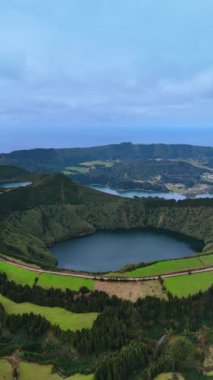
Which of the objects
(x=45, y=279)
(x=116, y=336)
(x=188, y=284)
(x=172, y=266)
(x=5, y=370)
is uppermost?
(x=172, y=266)

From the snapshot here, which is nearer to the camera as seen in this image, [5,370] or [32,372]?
[5,370]

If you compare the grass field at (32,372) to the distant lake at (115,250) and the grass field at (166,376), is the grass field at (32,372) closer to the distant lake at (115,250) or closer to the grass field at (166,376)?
the grass field at (166,376)

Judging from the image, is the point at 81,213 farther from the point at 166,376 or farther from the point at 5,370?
the point at 166,376

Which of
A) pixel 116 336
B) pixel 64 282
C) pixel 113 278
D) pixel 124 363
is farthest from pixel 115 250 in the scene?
pixel 124 363

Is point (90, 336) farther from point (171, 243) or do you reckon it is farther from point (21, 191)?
point (21, 191)

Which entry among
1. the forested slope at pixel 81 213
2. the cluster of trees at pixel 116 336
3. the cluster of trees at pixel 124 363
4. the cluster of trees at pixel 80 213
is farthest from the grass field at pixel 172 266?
the cluster of trees at pixel 80 213
